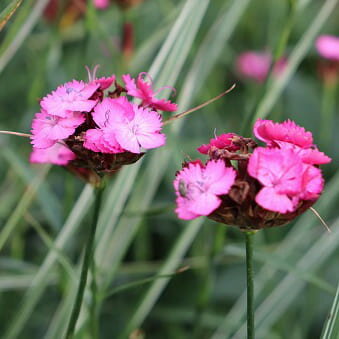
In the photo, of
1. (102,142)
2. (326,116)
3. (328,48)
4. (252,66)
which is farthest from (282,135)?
(252,66)

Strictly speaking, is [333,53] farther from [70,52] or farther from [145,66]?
[70,52]

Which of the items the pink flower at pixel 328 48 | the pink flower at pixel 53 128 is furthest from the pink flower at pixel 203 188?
the pink flower at pixel 328 48

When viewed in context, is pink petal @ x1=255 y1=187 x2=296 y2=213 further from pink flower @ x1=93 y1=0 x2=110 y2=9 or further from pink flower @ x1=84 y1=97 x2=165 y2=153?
pink flower @ x1=93 y1=0 x2=110 y2=9

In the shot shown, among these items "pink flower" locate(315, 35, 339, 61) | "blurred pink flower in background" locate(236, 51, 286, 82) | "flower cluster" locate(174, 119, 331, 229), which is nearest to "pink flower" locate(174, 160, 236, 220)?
"flower cluster" locate(174, 119, 331, 229)

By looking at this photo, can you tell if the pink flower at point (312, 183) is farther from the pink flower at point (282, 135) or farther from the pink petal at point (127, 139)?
the pink petal at point (127, 139)

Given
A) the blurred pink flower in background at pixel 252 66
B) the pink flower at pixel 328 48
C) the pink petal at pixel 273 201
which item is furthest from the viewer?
the blurred pink flower in background at pixel 252 66

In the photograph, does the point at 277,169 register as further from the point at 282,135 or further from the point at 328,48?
the point at 328,48
